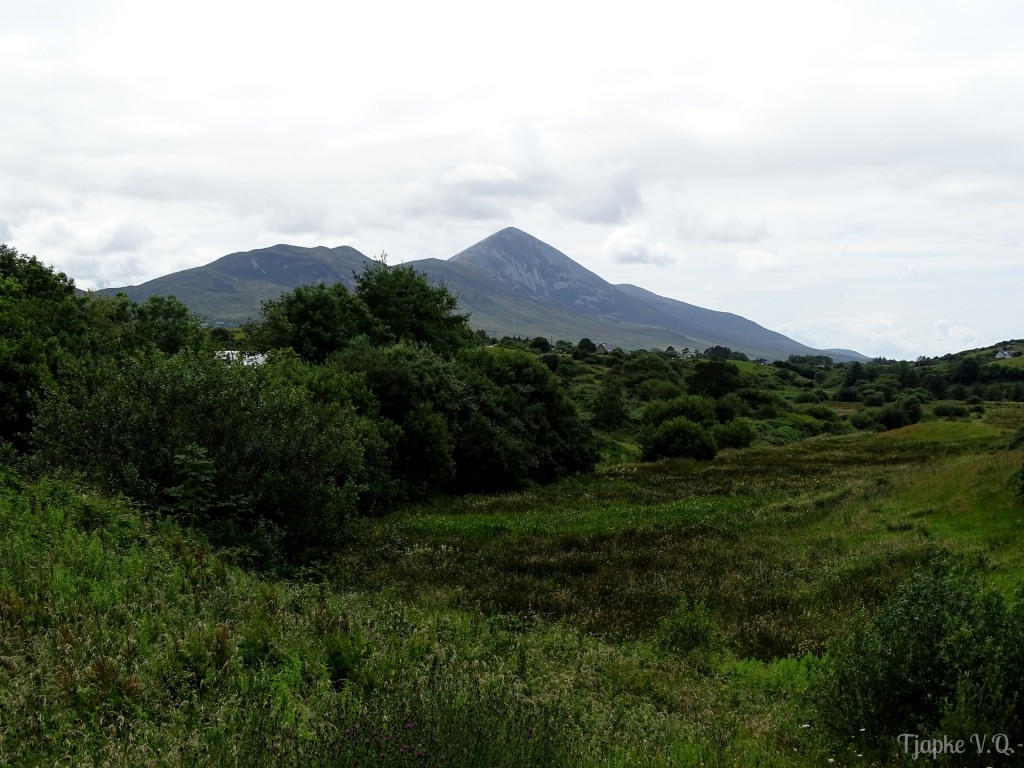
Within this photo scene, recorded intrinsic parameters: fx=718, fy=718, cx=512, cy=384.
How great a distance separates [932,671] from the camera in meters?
7.11

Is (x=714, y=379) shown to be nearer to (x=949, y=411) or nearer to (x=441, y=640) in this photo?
(x=949, y=411)

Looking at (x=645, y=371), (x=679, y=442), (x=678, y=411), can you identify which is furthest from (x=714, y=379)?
(x=679, y=442)

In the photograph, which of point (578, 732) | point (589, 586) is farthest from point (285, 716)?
point (589, 586)

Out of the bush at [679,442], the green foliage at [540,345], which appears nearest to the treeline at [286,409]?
the bush at [679,442]

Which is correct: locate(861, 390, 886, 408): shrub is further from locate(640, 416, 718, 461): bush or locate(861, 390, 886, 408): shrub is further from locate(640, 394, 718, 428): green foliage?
locate(640, 416, 718, 461): bush

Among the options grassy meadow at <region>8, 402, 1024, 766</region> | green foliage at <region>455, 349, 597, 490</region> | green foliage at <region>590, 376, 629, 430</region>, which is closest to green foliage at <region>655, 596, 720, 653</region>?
grassy meadow at <region>8, 402, 1024, 766</region>

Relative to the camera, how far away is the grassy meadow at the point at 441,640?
576 centimetres

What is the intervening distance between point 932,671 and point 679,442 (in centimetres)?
4718

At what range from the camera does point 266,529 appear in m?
15.8

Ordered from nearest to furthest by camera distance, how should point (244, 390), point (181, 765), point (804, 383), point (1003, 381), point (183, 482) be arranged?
point (181, 765), point (183, 482), point (244, 390), point (1003, 381), point (804, 383)

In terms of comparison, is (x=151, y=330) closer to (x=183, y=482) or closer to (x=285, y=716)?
(x=183, y=482)

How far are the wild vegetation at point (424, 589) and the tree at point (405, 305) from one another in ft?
52.5

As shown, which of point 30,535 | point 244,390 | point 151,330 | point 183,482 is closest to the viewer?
point 30,535

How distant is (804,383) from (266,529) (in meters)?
137
